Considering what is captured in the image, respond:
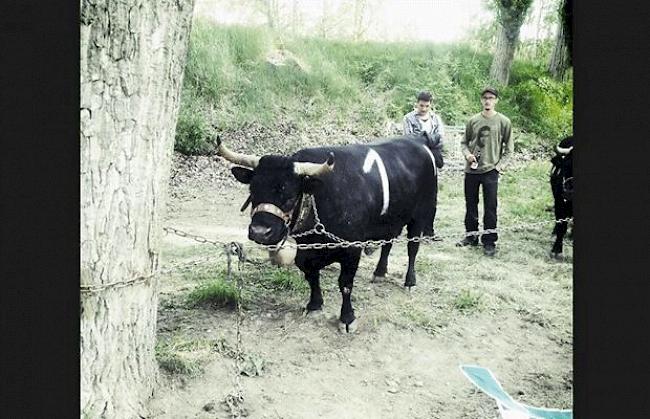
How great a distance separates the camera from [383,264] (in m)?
4.78

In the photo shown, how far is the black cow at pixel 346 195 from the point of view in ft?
13.5

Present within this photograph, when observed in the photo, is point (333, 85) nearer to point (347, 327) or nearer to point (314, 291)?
point (314, 291)

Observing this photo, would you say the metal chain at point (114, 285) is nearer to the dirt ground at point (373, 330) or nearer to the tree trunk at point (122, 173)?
the tree trunk at point (122, 173)

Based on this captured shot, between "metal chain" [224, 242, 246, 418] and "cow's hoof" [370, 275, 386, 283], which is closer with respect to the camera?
"metal chain" [224, 242, 246, 418]

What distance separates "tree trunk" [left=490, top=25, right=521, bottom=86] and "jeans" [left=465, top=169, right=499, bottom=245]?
678mm

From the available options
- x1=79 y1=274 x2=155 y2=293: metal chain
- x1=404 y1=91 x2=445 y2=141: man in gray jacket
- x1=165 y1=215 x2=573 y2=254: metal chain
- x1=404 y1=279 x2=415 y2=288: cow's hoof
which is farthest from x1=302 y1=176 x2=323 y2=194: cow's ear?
x1=79 y1=274 x2=155 y2=293: metal chain

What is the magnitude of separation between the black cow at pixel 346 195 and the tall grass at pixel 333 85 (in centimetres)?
22

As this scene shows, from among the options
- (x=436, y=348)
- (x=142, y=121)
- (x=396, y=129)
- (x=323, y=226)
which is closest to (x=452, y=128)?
(x=396, y=129)

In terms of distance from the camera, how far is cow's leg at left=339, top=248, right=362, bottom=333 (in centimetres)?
441

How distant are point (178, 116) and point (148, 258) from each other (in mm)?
861

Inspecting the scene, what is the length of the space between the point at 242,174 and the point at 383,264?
1250 mm

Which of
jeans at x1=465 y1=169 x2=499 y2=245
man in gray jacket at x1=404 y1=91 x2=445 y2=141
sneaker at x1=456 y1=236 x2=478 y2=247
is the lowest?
sneaker at x1=456 y1=236 x2=478 y2=247

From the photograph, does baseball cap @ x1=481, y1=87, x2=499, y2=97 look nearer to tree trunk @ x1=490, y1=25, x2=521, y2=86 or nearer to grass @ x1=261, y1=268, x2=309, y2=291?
tree trunk @ x1=490, y1=25, x2=521, y2=86

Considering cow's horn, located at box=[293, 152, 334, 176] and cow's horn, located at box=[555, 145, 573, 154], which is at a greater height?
cow's horn, located at box=[555, 145, 573, 154]
